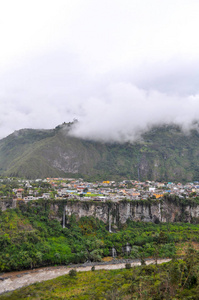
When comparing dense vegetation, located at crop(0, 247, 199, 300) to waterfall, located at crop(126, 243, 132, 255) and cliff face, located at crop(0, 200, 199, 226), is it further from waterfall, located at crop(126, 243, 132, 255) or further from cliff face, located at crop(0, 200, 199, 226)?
cliff face, located at crop(0, 200, 199, 226)

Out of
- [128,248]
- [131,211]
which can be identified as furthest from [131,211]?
[128,248]

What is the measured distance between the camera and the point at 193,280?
2309 cm

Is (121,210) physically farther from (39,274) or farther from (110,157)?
(110,157)

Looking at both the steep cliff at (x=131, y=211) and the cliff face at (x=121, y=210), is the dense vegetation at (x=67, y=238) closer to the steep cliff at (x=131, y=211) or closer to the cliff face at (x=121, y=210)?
the cliff face at (x=121, y=210)

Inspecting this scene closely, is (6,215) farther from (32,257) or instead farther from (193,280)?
(193,280)

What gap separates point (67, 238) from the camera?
4619 centimetres

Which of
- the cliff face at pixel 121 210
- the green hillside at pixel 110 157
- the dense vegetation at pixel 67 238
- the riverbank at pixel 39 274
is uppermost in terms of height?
the green hillside at pixel 110 157

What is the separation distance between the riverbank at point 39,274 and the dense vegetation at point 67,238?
4.21 feet

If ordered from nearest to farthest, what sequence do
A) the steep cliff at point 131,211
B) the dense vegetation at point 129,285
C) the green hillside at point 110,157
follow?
the dense vegetation at point 129,285 → the steep cliff at point 131,211 → the green hillside at point 110,157

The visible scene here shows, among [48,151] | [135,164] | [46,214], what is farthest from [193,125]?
[46,214]

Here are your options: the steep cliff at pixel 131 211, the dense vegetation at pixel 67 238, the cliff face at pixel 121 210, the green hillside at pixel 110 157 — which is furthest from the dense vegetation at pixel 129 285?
the green hillside at pixel 110 157

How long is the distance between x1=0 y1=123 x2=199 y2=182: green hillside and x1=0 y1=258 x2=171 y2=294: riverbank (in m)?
86.5

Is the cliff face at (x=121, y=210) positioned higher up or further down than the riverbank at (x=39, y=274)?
higher up

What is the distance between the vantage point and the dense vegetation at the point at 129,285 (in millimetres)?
21203
